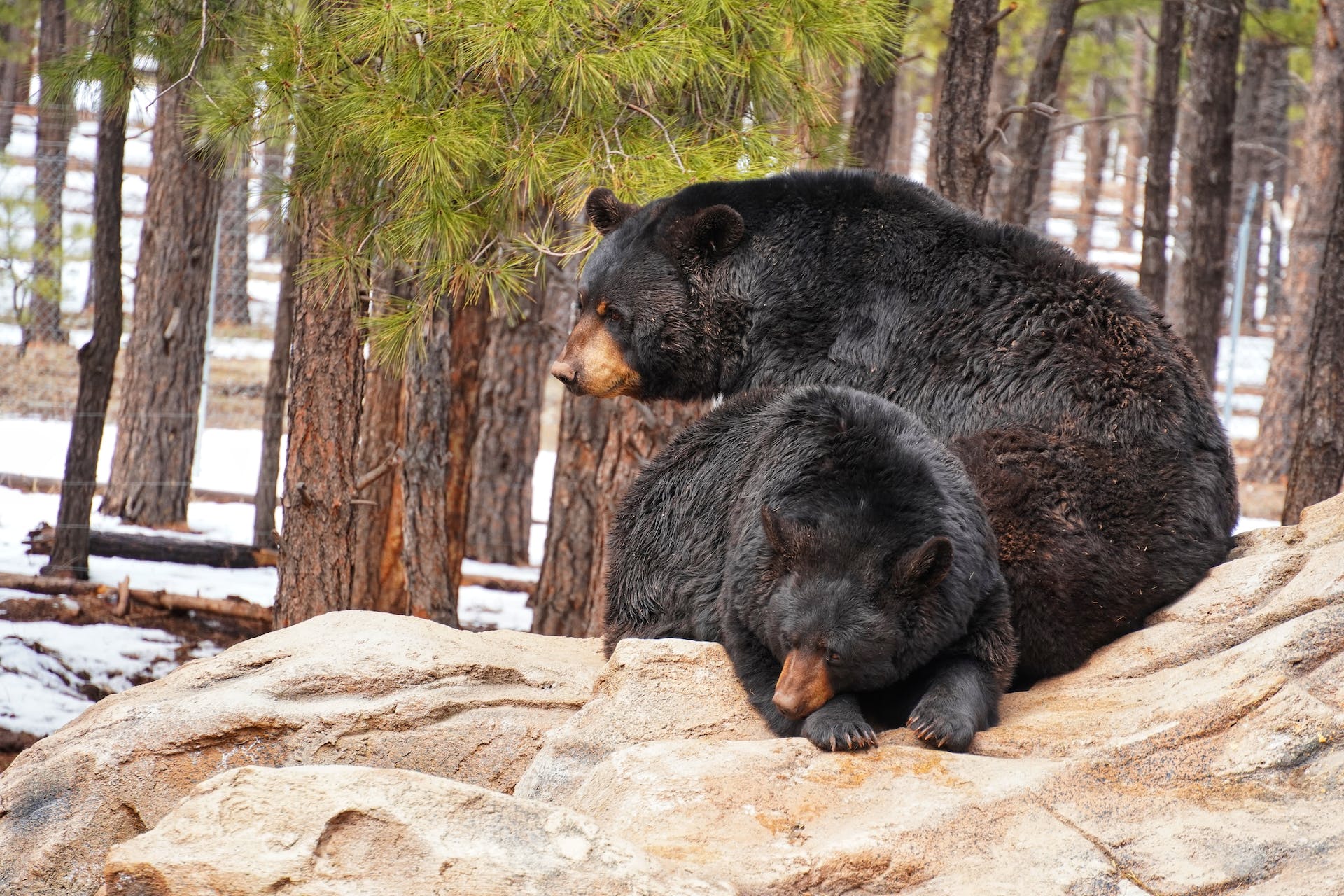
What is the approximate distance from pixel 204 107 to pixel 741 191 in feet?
7.86

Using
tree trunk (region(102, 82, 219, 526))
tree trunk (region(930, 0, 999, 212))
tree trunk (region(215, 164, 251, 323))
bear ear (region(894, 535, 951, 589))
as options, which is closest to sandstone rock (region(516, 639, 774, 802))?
bear ear (region(894, 535, 951, 589))

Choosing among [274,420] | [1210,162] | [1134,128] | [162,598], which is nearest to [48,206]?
[274,420]

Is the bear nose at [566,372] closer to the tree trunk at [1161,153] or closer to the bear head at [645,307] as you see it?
the bear head at [645,307]

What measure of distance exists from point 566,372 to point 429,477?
8.49 feet

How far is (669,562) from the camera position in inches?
163

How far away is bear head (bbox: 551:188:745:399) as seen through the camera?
4.75 m

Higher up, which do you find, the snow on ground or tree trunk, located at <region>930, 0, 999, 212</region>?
tree trunk, located at <region>930, 0, 999, 212</region>

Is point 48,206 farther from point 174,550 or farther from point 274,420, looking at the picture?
point 174,550

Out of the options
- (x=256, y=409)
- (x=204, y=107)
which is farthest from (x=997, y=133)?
(x=256, y=409)

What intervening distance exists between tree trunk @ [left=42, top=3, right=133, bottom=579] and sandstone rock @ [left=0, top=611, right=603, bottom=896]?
186 inches

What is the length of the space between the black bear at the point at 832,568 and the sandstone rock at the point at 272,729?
1.91 feet

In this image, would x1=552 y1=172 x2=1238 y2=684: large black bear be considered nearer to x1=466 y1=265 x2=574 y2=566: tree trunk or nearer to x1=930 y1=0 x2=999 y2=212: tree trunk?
x1=930 y1=0 x2=999 y2=212: tree trunk

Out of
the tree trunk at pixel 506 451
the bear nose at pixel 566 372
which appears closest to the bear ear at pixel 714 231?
the bear nose at pixel 566 372

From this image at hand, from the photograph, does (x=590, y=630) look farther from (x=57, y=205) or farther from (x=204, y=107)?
(x=57, y=205)
